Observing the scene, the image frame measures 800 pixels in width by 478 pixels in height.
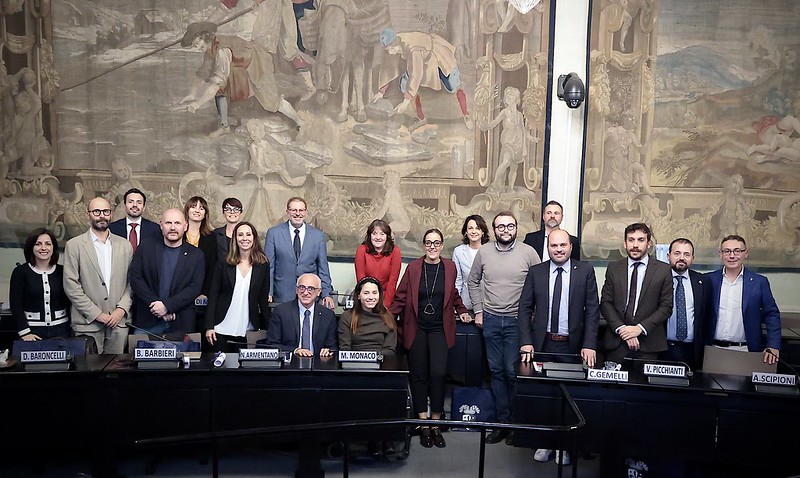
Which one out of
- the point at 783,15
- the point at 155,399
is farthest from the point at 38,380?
the point at 783,15

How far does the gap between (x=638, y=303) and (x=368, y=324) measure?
213 cm

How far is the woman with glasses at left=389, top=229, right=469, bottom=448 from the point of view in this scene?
6.14m

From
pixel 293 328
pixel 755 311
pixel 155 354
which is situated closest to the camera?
pixel 155 354

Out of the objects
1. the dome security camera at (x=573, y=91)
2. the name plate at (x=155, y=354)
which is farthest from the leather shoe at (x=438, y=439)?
the dome security camera at (x=573, y=91)

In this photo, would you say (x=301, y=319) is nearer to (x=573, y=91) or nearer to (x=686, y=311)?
(x=686, y=311)

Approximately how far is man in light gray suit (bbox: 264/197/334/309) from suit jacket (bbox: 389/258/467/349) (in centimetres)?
87

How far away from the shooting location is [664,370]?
5.13 m

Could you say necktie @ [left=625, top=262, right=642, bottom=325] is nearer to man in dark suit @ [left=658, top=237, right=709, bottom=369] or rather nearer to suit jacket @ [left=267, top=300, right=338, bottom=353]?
man in dark suit @ [left=658, top=237, right=709, bottom=369]

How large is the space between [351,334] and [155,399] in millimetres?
1519

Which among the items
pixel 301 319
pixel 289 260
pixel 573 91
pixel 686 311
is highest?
pixel 573 91

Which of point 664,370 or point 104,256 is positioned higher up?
point 104,256

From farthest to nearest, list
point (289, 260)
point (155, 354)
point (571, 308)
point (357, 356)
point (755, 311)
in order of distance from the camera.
Result: 1. point (289, 260)
2. point (755, 311)
3. point (571, 308)
4. point (357, 356)
5. point (155, 354)

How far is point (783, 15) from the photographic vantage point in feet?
26.1

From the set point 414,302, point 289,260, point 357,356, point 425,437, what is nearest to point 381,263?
point 414,302
